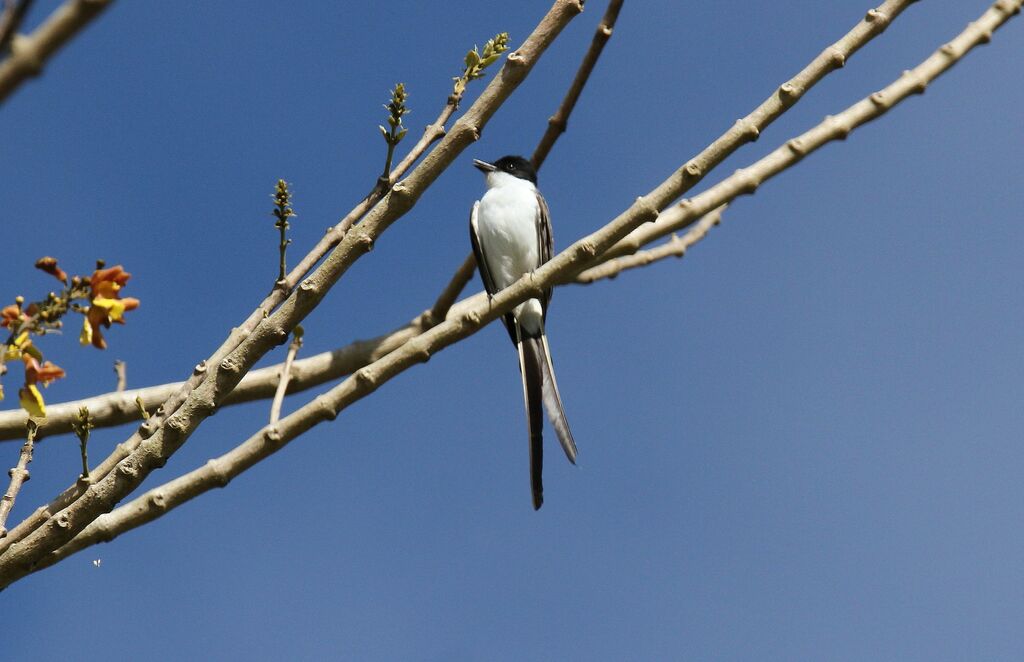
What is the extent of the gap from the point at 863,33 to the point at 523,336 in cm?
286

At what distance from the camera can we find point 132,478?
2453 mm

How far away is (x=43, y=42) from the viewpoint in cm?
Result: 98

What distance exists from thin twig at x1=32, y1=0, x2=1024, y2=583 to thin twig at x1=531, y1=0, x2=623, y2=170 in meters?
0.71

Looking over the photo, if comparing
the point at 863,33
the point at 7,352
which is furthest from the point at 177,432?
the point at 863,33

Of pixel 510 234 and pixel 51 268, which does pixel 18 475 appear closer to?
pixel 51 268

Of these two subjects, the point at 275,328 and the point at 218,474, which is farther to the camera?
the point at 218,474

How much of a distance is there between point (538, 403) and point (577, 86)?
5.03ft

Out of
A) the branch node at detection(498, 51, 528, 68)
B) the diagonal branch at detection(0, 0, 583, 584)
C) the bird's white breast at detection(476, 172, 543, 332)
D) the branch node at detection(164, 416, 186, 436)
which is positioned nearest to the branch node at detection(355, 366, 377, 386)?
the diagonal branch at detection(0, 0, 583, 584)

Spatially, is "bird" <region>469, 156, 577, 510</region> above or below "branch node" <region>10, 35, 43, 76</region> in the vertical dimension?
above

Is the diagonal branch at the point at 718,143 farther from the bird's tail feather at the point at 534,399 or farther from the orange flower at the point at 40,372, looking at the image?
the bird's tail feather at the point at 534,399

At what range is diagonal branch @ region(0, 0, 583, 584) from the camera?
2467 millimetres

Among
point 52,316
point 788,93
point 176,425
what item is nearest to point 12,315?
point 52,316

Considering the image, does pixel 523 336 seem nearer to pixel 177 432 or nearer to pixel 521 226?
pixel 521 226

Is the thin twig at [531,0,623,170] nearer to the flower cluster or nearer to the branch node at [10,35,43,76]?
the flower cluster
